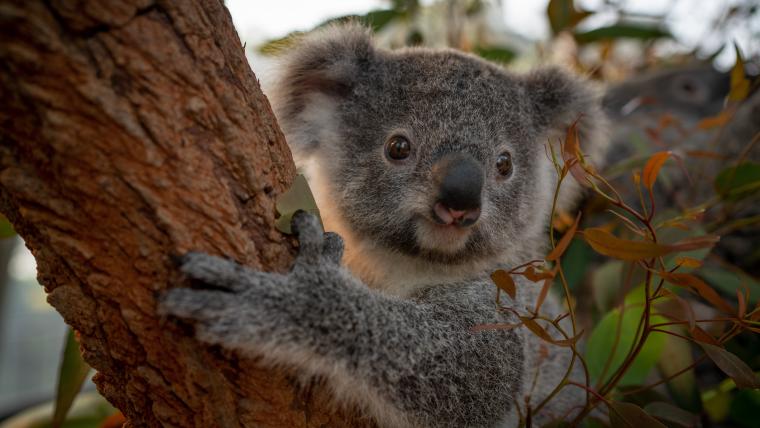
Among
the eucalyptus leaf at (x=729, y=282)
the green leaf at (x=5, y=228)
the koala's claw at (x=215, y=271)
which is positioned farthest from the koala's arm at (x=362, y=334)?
the eucalyptus leaf at (x=729, y=282)

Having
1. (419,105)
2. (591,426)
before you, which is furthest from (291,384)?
(591,426)

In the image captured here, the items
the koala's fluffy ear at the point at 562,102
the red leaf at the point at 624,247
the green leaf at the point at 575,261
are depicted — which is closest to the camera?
the red leaf at the point at 624,247

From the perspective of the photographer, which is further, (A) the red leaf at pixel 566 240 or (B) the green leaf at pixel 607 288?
(B) the green leaf at pixel 607 288

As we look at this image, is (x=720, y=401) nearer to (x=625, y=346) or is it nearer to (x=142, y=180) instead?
(x=625, y=346)

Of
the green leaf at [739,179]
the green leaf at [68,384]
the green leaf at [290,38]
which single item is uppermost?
the green leaf at [290,38]

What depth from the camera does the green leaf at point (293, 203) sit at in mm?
1273

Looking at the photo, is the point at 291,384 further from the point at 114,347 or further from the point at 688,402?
the point at 688,402

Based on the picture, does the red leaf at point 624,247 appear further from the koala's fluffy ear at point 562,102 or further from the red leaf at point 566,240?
the koala's fluffy ear at point 562,102

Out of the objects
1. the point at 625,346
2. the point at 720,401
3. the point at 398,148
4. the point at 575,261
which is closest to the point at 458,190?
the point at 398,148

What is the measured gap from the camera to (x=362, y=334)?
4.50 ft

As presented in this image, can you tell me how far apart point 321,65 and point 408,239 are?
0.73 metres

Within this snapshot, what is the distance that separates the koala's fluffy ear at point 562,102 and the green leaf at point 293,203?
1.23m

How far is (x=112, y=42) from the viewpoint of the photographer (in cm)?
99

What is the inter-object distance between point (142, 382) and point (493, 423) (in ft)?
3.45
